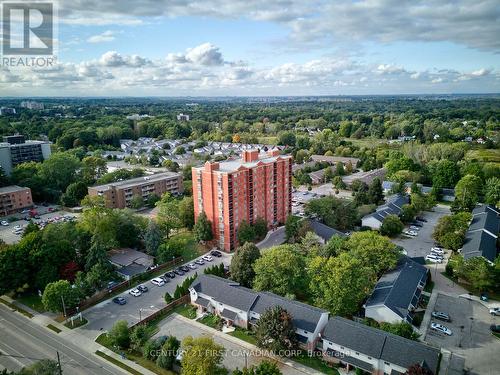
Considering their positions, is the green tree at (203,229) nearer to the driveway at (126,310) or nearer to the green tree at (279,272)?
the driveway at (126,310)

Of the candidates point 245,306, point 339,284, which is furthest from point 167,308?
point 339,284

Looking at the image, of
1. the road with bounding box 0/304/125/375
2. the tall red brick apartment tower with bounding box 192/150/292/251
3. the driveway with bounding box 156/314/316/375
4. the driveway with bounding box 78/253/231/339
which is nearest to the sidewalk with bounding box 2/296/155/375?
the road with bounding box 0/304/125/375

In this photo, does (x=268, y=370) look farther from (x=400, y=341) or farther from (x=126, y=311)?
(x=126, y=311)

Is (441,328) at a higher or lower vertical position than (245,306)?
lower

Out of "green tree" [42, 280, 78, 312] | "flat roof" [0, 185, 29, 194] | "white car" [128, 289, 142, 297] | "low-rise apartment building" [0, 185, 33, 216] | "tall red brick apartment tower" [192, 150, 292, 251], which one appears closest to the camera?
"green tree" [42, 280, 78, 312]

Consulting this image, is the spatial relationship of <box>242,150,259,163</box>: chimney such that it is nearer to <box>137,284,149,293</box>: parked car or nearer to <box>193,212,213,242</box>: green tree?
<box>193,212,213,242</box>: green tree

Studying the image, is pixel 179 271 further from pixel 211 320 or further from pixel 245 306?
pixel 245 306
